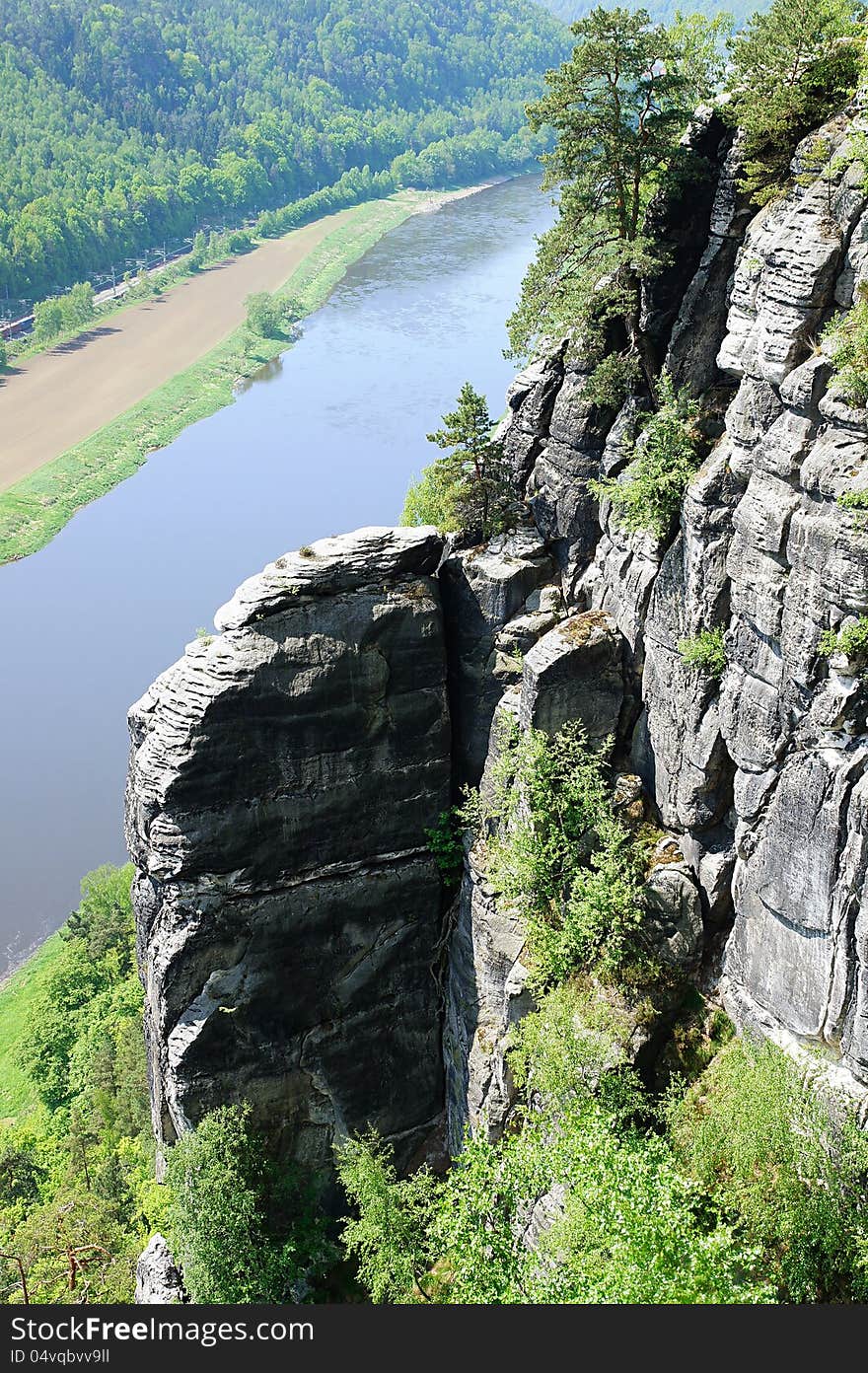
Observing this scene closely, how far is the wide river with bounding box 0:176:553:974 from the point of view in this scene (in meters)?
48.1

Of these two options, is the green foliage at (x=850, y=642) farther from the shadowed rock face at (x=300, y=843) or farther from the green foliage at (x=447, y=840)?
the green foliage at (x=447, y=840)

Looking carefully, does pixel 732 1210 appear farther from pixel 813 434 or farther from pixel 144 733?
pixel 144 733

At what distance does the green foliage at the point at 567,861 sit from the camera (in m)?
19.2

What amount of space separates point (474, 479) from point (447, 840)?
22.3 feet

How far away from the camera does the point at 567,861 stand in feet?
65.6

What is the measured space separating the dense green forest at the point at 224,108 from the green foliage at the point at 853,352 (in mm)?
85702

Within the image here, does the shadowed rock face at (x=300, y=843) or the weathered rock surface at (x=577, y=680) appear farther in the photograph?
the shadowed rock face at (x=300, y=843)

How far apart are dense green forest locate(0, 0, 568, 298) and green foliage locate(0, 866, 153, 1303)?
66.6 metres

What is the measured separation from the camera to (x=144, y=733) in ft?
69.9

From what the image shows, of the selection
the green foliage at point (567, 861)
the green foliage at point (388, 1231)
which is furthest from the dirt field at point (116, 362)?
the green foliage at point (567, 861)

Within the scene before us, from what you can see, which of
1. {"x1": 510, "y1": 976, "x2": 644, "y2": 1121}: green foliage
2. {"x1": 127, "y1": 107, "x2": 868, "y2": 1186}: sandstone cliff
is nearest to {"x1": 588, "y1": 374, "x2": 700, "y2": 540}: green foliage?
{"x1": 127, "y1": 107, "x2": 868, "y2": 1186}: sandstone cliff

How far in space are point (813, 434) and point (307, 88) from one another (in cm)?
13338

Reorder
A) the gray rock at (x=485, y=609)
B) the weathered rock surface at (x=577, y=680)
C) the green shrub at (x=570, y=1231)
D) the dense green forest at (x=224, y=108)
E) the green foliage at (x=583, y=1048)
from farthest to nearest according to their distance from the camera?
the dense green forest at (x=224, y=108) < the gray rock at (x=485, y=609) < the weathered rock surface at (x=577, y=680) < the green foliage at (x=583, y=1048) < the green shrub at (x=570, y=1231)

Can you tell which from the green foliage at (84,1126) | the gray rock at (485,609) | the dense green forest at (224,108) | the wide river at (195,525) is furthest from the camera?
the dense green forest at (224,108)
